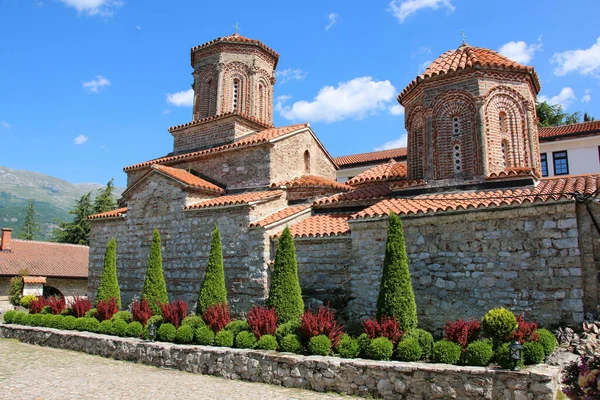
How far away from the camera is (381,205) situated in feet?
32.1

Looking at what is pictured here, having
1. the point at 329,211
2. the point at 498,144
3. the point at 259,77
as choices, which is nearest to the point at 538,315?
the point at 498,144

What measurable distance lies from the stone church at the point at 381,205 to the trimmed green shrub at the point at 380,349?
81.2 inches

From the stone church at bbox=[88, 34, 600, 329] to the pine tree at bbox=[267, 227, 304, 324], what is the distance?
141 cm

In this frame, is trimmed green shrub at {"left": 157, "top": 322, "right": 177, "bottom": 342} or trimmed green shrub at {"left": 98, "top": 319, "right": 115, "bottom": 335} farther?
trimmed green shrub at {"left": 98, "top": 319, "right": 115, "bottom": 335}

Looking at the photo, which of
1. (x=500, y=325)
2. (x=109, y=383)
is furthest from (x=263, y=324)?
(x=500, y=325)

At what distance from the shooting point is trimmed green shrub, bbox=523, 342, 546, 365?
226 inches

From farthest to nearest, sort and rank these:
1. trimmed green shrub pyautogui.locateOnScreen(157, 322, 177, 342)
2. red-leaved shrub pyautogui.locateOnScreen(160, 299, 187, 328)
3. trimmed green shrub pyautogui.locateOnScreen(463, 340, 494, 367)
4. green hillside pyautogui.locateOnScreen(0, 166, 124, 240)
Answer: green hillside pyautogui.locateOnScreen(0, 166, 124, 240), red-leaved shrub pyautogui.locateOnScreen(160, 299, 187, 328), trimmed green shrub pyautogui.locateOnScreen(157, 322, 177, 342), trimmed green shrub pyautogui.locateOnScreen(463, 340, 494, 367)

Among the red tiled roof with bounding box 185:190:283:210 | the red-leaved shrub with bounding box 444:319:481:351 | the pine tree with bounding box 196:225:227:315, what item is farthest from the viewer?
the red tiled roof with bounding box 185:190:283:210

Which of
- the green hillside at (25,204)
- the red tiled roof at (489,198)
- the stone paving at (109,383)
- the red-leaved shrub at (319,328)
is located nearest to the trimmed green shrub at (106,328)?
the stone paving at (109,383)

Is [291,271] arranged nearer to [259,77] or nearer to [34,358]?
[34,358]

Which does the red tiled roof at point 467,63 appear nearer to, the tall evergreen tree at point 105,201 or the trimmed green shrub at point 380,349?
the trimmed green shrub at point 380,349

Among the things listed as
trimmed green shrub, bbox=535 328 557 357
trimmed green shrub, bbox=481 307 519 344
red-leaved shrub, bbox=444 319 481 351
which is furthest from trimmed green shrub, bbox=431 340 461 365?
trimmed green shrub, bbox=535 328 557 357

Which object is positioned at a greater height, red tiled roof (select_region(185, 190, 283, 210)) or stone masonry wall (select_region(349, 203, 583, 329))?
red tiled roof (select_region(185, 190, 283, 210))

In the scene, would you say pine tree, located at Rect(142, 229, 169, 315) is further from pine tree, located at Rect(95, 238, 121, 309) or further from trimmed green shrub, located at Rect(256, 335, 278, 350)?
trimmed green shrub, located at Rect(256, 335, 278, 350)
